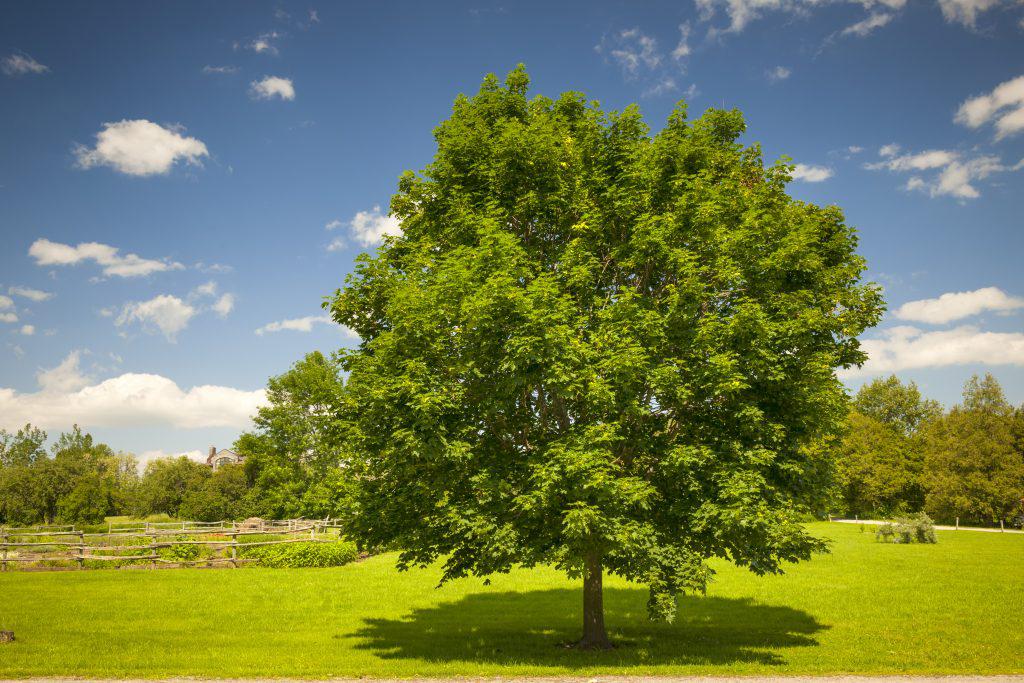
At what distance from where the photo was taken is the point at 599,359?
13.4 metres

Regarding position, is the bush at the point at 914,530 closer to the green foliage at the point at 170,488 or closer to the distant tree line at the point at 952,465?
the distant tree line at the point at 952,465

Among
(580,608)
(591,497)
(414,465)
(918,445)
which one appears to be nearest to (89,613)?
(414,465)

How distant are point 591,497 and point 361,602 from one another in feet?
51.5

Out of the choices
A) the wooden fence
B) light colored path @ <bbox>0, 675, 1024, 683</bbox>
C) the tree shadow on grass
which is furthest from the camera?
the wooden fence

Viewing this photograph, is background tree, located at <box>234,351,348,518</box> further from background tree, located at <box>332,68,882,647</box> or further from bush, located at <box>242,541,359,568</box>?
background tree, located at <box>332,68,882,647</box>

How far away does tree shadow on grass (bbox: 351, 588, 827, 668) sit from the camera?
15.4 metres

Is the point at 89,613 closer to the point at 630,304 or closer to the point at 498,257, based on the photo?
the point at 498,257

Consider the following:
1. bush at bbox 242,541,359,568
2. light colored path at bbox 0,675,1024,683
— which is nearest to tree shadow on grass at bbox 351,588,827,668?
light colored path at bbox 0,675,1024,683

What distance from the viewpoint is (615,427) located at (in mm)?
13180

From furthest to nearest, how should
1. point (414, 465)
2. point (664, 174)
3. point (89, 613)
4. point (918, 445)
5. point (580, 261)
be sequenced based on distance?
point (918, 445)
point (89, 613)
point (664, 174)
point (580, 261)
point (414, 465)

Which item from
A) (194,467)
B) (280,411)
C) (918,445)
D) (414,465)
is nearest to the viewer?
(414,465)

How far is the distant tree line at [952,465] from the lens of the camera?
54.9 meters

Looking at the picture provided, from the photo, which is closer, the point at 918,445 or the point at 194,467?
the point at 918,445

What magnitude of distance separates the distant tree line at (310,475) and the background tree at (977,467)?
0.32 ft
